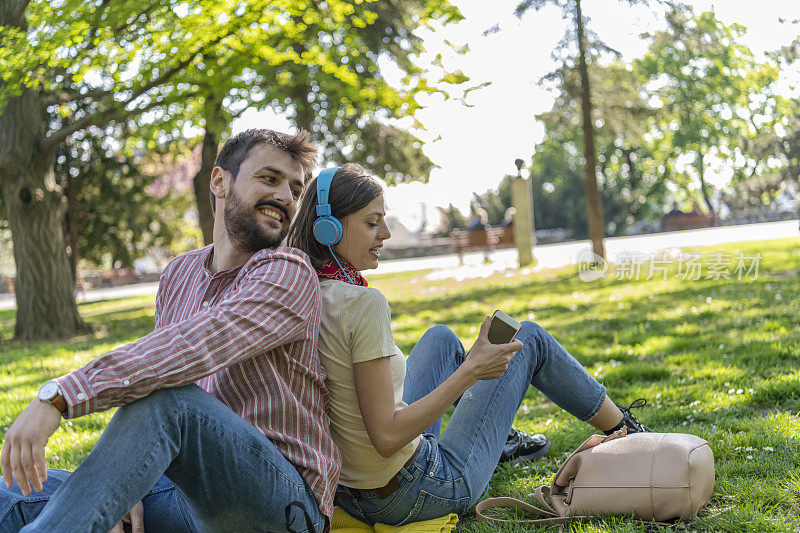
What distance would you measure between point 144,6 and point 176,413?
8.30 m

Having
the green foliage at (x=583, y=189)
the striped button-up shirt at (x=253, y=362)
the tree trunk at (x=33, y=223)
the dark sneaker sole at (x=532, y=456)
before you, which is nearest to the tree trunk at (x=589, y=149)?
the tree trunk at (x=33, y=223)

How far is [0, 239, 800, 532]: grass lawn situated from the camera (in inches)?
133

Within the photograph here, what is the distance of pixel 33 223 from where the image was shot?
1230 centimetres

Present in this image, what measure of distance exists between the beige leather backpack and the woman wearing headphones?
0.34 metres

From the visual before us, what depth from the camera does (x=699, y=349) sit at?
6.55 m

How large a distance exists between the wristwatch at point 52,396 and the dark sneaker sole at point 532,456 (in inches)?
102

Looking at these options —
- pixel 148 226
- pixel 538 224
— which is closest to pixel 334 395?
pixel 148 226

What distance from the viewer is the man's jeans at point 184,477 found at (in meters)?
1.99

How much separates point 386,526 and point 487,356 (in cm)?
82

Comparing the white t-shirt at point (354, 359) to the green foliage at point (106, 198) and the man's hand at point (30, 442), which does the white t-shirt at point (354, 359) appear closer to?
the man's hand at point (30, 442)

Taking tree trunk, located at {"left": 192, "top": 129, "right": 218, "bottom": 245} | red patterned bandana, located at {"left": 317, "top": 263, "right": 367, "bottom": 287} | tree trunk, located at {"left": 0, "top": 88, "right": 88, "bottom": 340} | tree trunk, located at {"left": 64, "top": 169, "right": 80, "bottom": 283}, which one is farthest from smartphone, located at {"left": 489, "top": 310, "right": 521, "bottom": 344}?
tree trunk, located at {"left": 64, "top": 169, "right": 80, "bottom": 283}

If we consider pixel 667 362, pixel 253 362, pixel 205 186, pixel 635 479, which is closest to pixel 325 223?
pixel 253 362

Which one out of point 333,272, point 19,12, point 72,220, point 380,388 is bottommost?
point 380,388

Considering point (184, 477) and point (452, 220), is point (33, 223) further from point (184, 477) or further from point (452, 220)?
point (452, 220)
